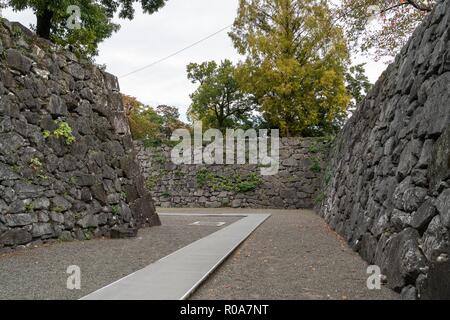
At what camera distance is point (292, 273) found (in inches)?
181

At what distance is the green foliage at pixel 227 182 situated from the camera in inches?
680

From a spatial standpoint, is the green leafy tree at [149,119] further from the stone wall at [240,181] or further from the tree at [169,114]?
the stone wall at [240,181]

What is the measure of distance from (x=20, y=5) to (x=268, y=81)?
13855mm


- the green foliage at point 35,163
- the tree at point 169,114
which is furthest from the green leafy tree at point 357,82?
the green foliage at point 35,163

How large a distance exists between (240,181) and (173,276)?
521 inches

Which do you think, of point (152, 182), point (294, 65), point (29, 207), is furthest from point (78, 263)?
point (294, 65)

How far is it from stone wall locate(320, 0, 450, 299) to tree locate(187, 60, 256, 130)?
19.1m

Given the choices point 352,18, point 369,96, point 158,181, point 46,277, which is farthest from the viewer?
point 158,181

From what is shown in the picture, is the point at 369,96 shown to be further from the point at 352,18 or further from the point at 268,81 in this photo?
the point at 268,81

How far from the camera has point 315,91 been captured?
2130cm

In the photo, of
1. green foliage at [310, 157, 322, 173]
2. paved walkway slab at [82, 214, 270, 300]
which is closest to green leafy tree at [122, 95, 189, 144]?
green foliage at [310, 157, 322, 173]

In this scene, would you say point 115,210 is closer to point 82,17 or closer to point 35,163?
point 35,163

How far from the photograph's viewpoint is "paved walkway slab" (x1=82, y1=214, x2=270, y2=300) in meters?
3.49
